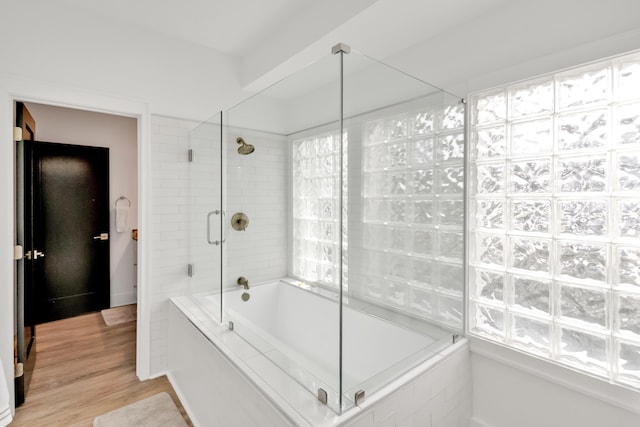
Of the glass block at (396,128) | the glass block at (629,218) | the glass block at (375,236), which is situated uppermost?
the glass block at (396,128)

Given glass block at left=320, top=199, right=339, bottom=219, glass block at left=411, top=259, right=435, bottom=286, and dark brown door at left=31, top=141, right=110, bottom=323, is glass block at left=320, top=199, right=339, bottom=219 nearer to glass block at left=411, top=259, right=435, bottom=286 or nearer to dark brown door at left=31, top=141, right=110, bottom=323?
glass block at left=411, top=259, right=435, bottom=286

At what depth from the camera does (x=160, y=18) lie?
2.30 meters

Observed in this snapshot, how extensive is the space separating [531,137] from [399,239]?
85cm

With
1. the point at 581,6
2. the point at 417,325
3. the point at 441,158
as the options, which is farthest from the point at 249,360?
the point at 581,6

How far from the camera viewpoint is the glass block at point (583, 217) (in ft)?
4.73

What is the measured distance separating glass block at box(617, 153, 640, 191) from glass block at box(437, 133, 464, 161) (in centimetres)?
70

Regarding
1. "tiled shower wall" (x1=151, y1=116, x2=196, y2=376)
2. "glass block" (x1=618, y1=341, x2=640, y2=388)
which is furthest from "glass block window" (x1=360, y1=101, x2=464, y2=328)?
"tiled shower wall" (x1=151, y1=116, x2=196, y2=376)

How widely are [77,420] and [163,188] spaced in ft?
5.38

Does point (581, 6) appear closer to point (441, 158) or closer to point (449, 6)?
point (449, 6)

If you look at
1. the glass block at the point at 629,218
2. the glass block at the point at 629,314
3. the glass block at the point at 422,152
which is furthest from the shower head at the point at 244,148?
the glass block at the point at 629,314

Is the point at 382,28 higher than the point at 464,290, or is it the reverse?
the point at 382,28

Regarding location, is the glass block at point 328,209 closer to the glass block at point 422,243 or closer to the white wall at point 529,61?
the glass block at point 422,243

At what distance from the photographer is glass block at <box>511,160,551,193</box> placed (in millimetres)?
1603

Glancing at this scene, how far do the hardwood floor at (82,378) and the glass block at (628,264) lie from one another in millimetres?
2487
